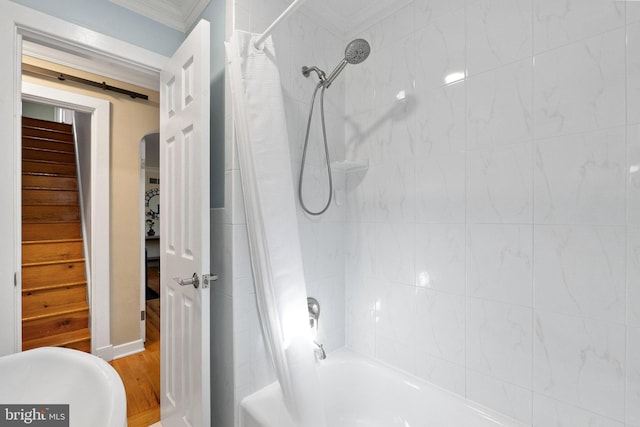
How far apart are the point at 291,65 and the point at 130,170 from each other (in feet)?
6.46

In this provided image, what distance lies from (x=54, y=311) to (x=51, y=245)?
63cm

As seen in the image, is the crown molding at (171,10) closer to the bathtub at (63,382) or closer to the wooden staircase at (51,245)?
the bathtub at (63,382)

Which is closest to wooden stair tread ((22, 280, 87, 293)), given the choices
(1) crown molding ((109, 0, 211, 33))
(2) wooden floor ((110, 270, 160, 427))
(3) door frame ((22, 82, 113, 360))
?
(3) door frame ((22, 82, 113, 360))

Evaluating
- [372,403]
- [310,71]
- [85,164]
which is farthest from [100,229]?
[372,403]

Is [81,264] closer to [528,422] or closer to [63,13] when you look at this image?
[63,13]

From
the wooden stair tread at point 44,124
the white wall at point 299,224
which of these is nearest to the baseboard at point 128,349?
the white wall at point 299,224

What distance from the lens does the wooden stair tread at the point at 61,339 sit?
88.9 inches

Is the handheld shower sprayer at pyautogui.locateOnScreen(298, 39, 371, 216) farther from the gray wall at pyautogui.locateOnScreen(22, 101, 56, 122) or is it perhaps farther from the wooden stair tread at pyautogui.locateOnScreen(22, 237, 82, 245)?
the gray wall at pyautogui.locateOnScreen(22, 101, 56, 122)

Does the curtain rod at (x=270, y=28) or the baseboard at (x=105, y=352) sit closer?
the curtain rod at (x=270, y=28)

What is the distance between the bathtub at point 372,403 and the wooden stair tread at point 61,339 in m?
2.08

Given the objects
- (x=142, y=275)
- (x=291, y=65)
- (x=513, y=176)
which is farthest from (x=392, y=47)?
(x=142, y=275)

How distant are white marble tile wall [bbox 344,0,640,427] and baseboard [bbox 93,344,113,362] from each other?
2.32 meters

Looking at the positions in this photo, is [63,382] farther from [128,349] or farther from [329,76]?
[128,349]

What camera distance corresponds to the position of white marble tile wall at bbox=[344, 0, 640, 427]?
37.1 inches
